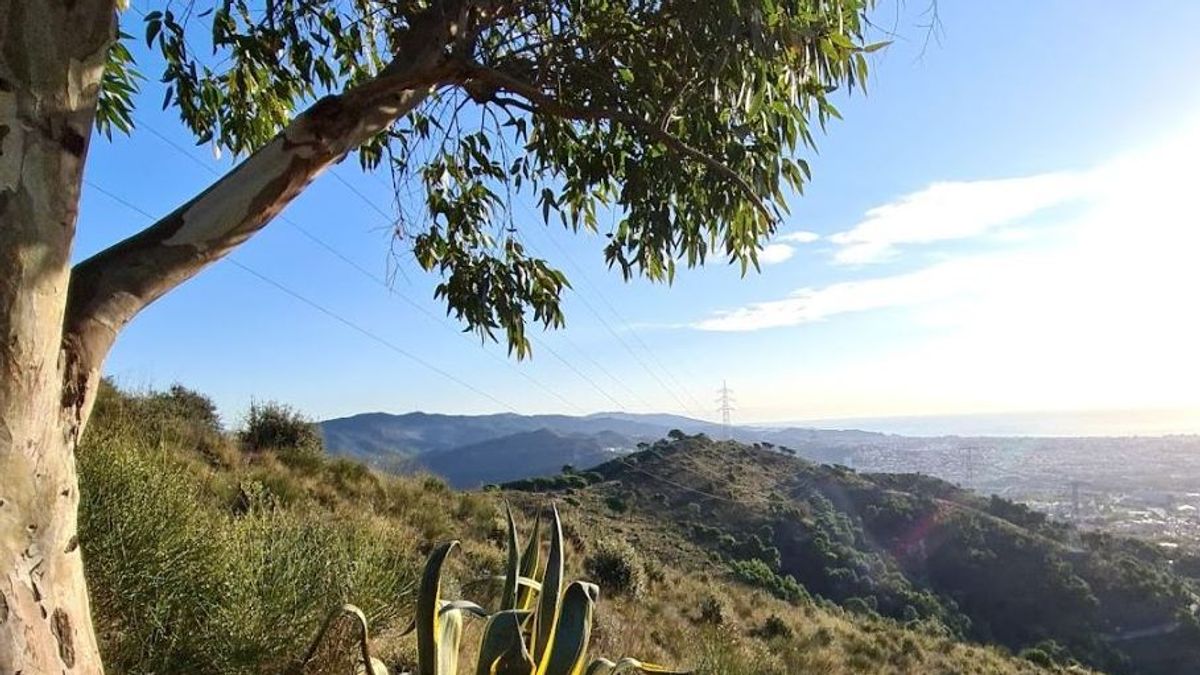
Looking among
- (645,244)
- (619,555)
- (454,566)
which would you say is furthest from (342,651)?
(619,555)

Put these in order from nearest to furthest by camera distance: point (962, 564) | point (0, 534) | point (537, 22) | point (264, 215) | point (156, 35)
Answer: point (0, 534) → point (264, 215) → point (156, 35) → point (537, 22) → point (962, 564)

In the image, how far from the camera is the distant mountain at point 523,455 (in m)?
74.6

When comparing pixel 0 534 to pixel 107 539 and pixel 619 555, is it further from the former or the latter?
pixel 619 555

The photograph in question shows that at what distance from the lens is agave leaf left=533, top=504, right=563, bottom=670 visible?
9.21ft

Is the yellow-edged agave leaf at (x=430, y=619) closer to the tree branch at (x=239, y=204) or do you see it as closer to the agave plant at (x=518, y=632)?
the agave plant at (x=518, y=632)

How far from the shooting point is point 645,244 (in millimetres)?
4227

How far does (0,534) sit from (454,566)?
20.8ft

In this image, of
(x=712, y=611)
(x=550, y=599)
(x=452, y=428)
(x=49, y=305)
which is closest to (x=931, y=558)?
(x=712, y=611)

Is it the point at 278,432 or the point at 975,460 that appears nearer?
the point at 278,432

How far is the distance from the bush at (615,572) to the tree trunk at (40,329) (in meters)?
9.87

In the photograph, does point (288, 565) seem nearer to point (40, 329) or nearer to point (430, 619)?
point (430, 619)

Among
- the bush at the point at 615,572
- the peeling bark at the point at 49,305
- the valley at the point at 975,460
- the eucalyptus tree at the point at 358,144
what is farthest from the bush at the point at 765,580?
the valley at the point at 975,460

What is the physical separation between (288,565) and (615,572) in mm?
8575

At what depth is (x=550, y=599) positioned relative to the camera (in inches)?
113
